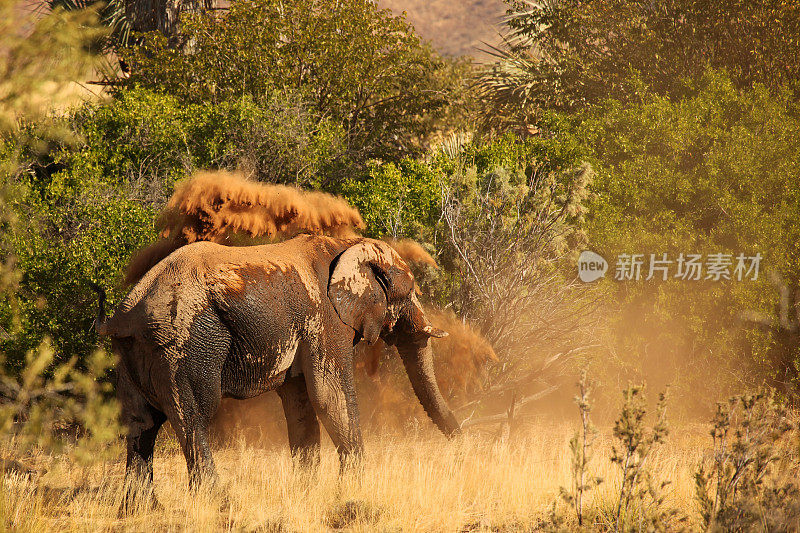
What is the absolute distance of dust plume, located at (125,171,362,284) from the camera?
24.9 ft

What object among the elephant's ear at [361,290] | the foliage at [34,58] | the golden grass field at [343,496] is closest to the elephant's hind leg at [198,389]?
the golden grass field at [343,496]

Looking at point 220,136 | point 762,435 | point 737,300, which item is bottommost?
point 762,435

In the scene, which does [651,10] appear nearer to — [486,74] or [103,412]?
[486,74]

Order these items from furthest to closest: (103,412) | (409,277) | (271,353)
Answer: (409,277) < (271,353) < (103,412)

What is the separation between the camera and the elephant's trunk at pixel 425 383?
26.8 ft

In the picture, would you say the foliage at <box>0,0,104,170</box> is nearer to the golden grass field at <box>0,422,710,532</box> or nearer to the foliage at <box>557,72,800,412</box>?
the golden grass field at <box>0,422,710,532</box>

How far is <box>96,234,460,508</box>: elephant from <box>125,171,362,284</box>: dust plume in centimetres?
51

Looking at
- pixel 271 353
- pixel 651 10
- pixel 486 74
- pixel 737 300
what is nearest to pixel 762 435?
pixel 271 353

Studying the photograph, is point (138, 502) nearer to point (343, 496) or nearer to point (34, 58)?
point (343, 496)

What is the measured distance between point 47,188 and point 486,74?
37.1 feet

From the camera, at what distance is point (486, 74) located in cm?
1998

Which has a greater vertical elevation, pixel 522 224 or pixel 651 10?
pixel 651 10

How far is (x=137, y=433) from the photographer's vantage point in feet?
21.5

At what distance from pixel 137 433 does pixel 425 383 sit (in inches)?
114
